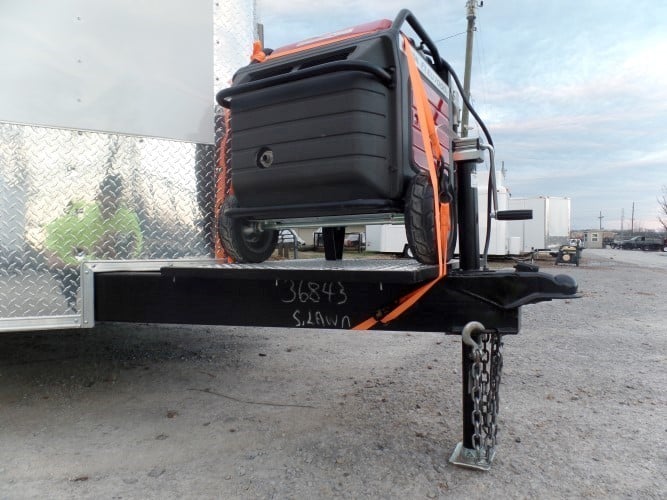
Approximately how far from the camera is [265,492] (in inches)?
92.8

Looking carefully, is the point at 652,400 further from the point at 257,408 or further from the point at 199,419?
the point at 199,419

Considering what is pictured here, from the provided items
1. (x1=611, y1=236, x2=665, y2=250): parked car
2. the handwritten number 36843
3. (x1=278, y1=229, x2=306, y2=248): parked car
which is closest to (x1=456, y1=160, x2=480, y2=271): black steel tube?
the handwritten number 36843

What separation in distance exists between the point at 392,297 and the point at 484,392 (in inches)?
25.7

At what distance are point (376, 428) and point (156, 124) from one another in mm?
2308

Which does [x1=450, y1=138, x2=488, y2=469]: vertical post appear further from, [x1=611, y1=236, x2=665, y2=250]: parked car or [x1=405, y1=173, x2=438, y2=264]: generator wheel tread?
[x1=611, y1=236, x2=665, y2=250]: parked car

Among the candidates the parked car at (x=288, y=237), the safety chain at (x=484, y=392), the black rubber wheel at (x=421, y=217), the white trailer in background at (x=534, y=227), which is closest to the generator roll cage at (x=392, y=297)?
the safety chain at (x=484, y=392)

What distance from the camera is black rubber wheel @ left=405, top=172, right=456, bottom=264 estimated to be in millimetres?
2436

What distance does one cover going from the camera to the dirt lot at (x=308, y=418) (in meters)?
2.46

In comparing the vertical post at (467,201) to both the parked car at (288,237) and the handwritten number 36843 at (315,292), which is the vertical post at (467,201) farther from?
the parked car at (288,237)

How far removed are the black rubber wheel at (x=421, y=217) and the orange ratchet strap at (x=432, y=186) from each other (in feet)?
0.08

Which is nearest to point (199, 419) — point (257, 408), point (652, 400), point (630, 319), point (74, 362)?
point (257, 408)

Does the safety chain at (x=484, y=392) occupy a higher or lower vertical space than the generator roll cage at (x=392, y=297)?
lower

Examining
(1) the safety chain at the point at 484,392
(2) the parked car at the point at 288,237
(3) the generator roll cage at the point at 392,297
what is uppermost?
(2) the parked car at the point at 288,237

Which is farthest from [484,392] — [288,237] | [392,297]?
[288,237]
